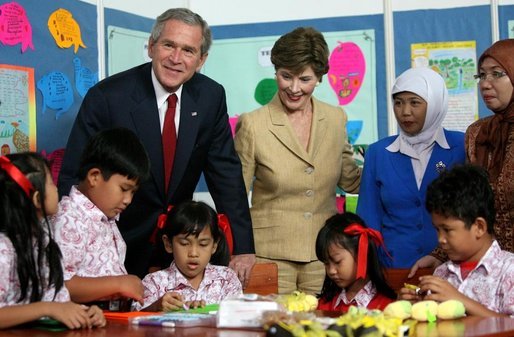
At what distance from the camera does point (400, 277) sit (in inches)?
140

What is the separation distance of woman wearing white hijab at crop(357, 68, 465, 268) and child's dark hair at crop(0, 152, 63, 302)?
1585 millimetres

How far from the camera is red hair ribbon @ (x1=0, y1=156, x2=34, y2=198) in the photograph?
2.64 m

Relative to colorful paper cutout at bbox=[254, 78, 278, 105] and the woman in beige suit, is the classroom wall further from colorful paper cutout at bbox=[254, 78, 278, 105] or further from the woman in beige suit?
the woman in beige suit

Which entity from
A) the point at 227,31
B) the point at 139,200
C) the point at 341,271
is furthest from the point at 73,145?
the point at 227,31

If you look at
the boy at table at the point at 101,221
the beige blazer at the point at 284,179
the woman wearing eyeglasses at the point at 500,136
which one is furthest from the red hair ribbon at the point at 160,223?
the woman wearing eyeglasses at the point at 500,136

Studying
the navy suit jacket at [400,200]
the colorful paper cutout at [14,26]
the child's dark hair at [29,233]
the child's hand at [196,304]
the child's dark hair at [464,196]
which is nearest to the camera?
the child's dark hair at [29,233]

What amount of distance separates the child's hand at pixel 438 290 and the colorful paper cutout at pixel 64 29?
93.0 inches

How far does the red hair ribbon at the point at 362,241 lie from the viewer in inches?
137

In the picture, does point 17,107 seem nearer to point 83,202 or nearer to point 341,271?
point 83,202

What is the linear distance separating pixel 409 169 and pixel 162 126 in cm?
103

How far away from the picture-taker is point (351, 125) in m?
5.38

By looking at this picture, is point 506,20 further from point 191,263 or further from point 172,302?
point 172,302

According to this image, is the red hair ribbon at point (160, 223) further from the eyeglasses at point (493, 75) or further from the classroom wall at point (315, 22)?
the eyeglasses at point (493, 75)

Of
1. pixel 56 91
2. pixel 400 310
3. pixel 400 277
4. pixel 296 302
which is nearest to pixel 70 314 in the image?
pixel 296 302
